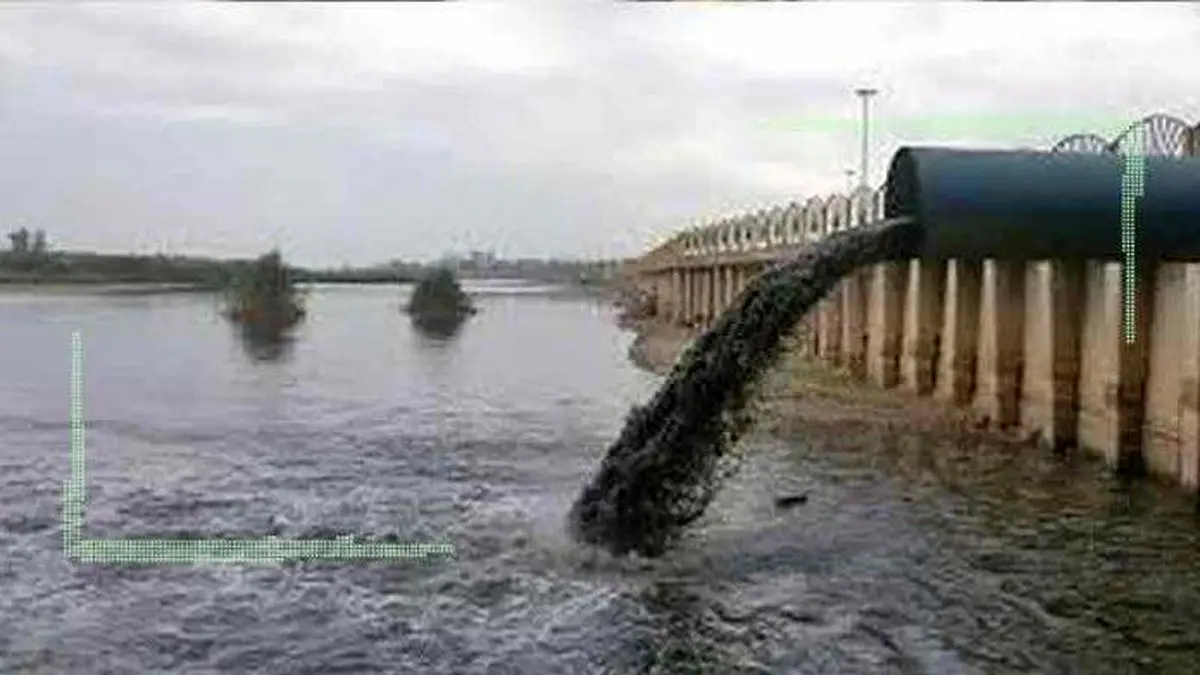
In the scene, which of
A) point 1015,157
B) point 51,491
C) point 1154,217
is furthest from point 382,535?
point 1154,217

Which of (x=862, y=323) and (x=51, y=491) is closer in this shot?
(x=51, y=491)

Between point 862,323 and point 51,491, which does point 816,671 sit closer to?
point 51,491

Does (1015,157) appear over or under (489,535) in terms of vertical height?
over

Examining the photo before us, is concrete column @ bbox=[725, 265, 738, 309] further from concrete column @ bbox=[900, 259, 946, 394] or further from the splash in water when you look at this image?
the splash in water

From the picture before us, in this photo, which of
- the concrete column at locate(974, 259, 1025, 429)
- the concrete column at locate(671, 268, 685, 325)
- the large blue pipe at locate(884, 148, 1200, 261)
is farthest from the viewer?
the concrete column at locate(671, 268, 685, 325)

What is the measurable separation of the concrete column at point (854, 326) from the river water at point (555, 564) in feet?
19.8

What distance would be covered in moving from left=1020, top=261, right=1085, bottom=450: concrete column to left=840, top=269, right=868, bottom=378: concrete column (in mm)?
7293

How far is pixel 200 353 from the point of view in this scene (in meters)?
33.1

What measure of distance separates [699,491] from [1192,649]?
4.08 metres

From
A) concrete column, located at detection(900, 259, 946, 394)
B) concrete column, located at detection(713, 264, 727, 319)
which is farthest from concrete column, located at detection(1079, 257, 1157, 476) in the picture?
concrete column, located at detection(713, 264, 727, 319)

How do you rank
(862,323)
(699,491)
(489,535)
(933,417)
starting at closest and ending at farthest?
(489,535)
(699,491)
(933,417)
(862,323)

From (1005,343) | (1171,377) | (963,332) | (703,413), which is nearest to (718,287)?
(963,332)

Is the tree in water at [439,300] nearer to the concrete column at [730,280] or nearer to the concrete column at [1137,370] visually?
the concrete column at [730,280]

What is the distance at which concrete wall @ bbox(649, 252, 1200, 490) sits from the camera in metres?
12.8
